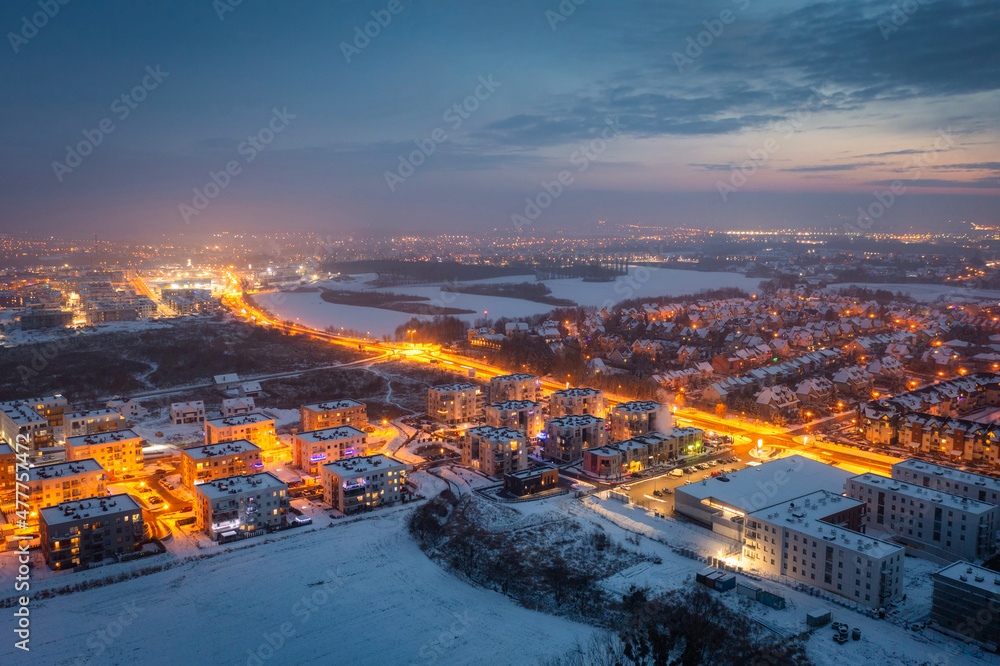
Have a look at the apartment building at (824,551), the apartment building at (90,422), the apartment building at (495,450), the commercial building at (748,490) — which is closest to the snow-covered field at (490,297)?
the apartment building at (90,422)

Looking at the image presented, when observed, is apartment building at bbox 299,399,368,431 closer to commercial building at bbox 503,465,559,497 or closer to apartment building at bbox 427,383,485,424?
apartment building at bbox 427,383,485,424

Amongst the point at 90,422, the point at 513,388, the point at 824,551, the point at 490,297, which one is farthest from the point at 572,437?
the point at 490,297

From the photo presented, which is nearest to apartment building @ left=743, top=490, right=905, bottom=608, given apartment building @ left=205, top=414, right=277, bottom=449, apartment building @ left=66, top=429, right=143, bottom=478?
apartment building @ left=205, top=414, right=277, bottom=449

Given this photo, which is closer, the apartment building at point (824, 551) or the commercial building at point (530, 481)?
the apartment building at point (824, 551)

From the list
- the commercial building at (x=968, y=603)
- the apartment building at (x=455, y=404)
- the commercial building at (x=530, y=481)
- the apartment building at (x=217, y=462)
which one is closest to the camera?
the commercial building at (x=968, y=603)

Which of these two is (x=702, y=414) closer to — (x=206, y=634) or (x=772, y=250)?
(x=206, y=634)

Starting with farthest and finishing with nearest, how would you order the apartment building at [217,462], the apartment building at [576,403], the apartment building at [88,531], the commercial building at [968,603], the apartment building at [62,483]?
the apartment building at [576,403] → the apartment building at [217,462] → the apartment building at [62,483] → the apartment building at [88,531] → the commercial building at [968,603]

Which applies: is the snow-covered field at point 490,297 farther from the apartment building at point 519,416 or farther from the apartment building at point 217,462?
the apartment building at point 217,462
